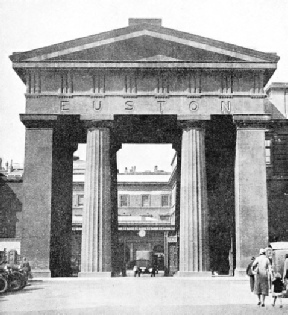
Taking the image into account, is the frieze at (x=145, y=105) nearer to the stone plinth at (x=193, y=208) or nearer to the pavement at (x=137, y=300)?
the stone plinth at (x=193, y=208)

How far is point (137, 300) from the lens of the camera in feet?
90.3

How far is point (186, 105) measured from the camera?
49219mm

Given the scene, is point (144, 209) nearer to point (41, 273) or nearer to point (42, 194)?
point (42, 194)

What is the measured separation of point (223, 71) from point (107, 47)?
28.8 ft

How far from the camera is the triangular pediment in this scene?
48.4 meters

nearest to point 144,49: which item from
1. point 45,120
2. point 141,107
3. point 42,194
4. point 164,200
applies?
point 141,107

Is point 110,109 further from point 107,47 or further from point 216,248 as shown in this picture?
point 216,248

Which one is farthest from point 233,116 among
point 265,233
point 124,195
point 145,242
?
point 124,195

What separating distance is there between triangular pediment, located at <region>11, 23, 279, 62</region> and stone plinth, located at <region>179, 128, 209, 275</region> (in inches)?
228

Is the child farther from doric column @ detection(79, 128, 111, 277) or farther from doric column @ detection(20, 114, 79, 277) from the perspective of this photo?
doric column @ detection(20, 114, 79, 277)

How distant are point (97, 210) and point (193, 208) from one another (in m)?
6.93

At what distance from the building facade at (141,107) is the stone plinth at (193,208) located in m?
0.08

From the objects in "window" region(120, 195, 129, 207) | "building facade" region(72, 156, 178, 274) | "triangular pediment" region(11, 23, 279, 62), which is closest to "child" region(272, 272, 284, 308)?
"triangular pediment" region(11, 23, 279, 62)

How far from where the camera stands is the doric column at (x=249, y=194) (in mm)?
47688
